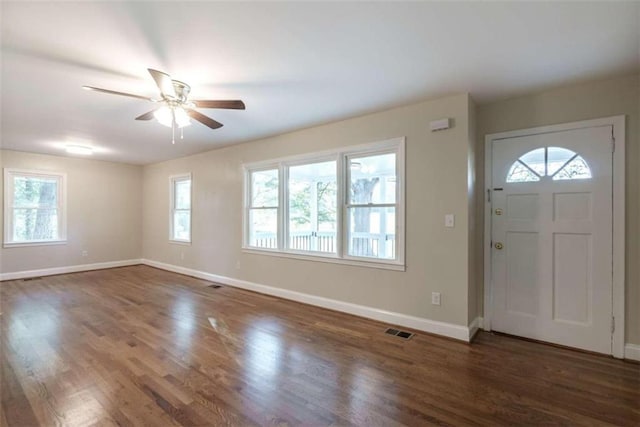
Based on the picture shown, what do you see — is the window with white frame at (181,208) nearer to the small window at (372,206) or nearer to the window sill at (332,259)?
the window sill at (332,259)

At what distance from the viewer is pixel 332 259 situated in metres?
3.92

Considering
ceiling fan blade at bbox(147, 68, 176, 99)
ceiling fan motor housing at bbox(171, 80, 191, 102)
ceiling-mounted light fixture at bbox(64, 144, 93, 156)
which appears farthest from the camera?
ceiling-mounted light fixture at bbox(64, 144, 93, 156)

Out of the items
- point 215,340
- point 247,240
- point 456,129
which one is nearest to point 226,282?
point 247,240

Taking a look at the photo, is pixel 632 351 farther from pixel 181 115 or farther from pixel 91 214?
pixel 91 214

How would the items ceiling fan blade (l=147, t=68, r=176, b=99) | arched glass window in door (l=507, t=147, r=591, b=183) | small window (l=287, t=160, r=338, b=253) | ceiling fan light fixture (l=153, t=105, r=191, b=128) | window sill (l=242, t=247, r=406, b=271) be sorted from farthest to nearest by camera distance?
small window (l=287, t=160, r=338, b=253), window sill (l=242, t=247, r=406, b=271), arched glass window in door (l=507, t=147, r=591, b=183), ceiling fan light fixture (l=153, t=105, r=191, b=128), ceiling fan blade (l=147, t=68, r=176, b=99)

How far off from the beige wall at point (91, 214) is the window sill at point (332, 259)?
13.3 feet

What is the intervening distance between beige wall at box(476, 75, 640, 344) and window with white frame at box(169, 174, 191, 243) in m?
5.80

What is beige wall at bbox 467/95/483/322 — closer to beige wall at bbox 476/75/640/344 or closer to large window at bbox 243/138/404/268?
beige wall at bbox 476/75/640/344

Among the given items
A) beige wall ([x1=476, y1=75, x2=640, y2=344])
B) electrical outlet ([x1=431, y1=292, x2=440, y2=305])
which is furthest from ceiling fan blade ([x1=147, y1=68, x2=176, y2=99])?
beige wall ([x1=476, y1=75, x2=640, y2=344])

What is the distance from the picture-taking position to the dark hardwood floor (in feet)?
6.11

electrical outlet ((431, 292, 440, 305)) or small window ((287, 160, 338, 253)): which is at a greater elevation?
small window ((287, 160, 338, 253))

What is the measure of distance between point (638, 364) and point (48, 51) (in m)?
5.33

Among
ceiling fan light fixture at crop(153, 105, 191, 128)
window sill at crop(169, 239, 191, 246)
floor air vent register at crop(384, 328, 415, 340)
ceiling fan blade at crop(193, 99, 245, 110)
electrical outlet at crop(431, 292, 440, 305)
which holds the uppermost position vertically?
ceiling fan blade at crop(193, 99, 245, 110)

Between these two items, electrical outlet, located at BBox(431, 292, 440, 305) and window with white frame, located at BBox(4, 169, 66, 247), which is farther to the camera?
window with white frame, located at BBox(4, 169, 66, 247)
